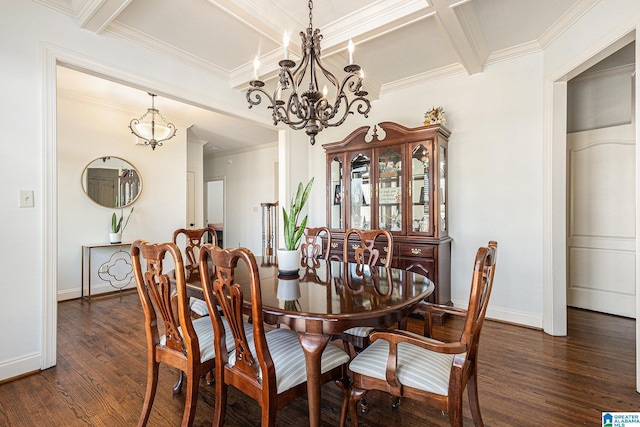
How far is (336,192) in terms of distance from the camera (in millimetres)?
3918

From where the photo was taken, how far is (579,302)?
11.7ft

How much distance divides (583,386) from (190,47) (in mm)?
3944

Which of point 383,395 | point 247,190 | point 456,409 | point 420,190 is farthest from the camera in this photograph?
point 247,190

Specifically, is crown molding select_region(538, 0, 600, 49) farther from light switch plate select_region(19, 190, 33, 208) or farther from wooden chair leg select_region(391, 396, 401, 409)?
light switch plate select_region(19, 190, 33, 208)

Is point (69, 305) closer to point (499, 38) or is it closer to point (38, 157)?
point (38, 157)

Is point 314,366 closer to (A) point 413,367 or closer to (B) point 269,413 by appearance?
(B) point 269,413

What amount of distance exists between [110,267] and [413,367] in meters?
4.47

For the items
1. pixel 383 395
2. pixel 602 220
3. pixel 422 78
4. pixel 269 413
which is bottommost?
pixel 383 395

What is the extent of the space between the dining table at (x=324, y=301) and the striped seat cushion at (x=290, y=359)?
0.27 feet

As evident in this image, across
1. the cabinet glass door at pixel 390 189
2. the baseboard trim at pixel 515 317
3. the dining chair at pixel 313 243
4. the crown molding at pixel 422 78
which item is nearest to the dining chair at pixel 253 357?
the dining chair at pixel 313 243

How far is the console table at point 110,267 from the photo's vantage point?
4109 mm

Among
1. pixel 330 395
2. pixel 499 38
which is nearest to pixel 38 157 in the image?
pixel 330 395

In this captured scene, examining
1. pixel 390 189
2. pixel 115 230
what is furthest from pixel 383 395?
pixel 115 230

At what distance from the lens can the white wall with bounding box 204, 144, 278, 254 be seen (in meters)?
6.71
